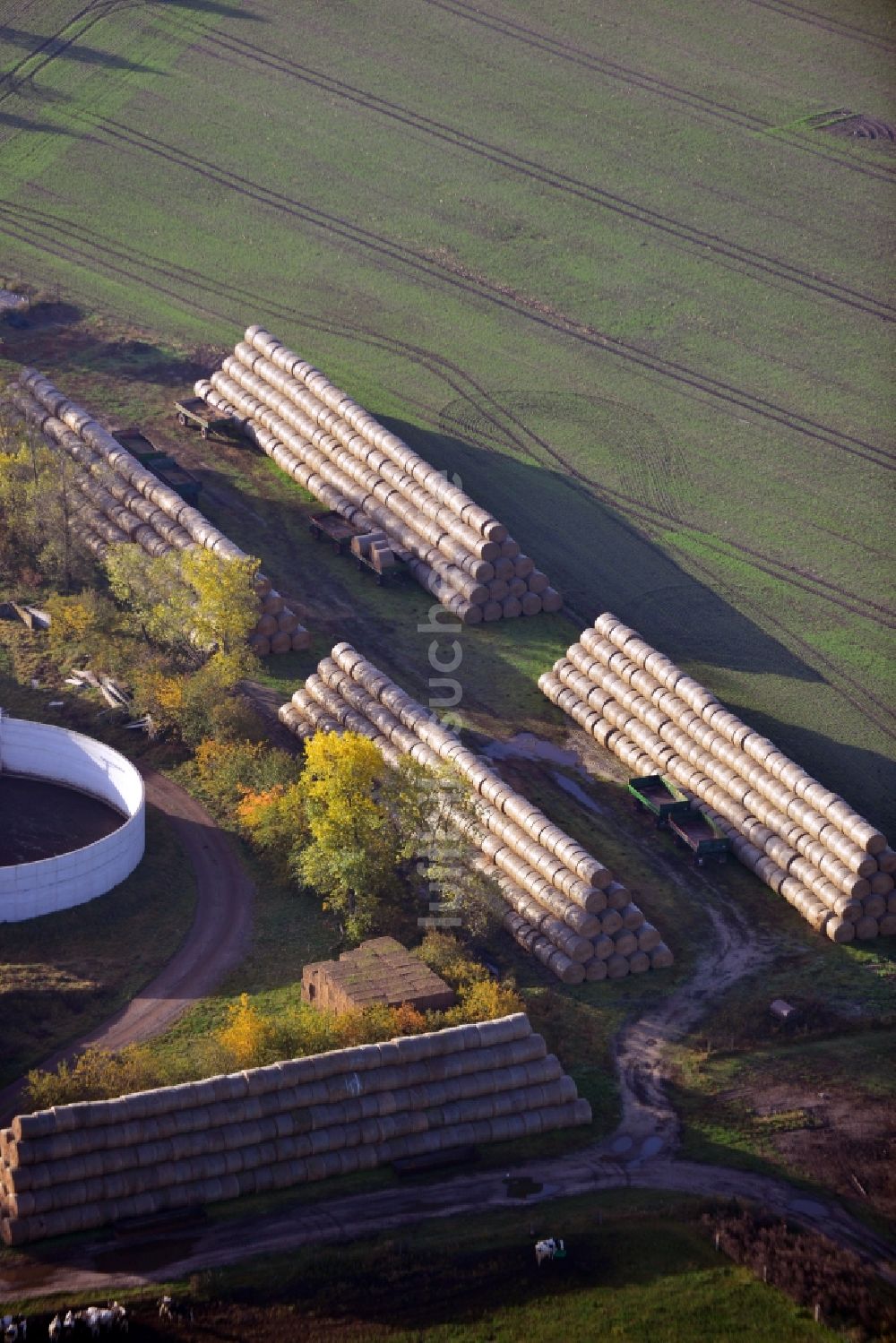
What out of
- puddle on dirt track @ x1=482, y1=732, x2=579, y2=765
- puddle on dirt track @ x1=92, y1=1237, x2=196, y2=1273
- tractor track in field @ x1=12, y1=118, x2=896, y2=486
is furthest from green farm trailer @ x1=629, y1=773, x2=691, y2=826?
tractor track in field @ x1=12, y1=118, x2=896, y2=486

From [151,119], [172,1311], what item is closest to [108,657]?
[172,1311]

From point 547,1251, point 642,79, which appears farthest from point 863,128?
point 547,1251

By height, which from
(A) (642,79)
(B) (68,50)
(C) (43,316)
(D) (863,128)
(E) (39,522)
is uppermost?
(D) (863,128)

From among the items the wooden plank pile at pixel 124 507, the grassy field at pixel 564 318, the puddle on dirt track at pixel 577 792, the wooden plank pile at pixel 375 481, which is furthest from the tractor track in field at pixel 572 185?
the puddle on dirt track at pixel 577 792

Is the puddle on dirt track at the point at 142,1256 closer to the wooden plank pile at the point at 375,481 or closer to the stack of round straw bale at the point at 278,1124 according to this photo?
the stack of round straw bale at the point at 278,1124

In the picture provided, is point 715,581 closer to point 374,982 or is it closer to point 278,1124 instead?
point 374,982

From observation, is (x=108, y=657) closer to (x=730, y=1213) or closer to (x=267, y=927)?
(x=267, y=927)
